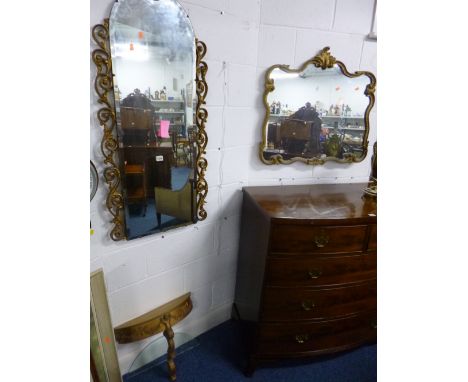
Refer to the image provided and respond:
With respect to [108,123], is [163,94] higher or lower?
higher

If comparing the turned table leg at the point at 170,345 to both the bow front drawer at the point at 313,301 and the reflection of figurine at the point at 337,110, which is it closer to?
the bow front drawer at the point at 313,301

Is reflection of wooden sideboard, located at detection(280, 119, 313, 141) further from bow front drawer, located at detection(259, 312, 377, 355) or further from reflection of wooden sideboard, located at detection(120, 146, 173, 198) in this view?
bow front drawer, located at detection(259, 312, 377, 355)

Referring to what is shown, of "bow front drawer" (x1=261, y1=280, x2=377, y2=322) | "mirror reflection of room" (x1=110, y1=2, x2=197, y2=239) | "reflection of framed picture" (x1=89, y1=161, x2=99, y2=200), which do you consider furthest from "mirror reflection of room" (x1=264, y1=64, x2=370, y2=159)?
"reflection of framed picture" (x1=89, y1=161, x2=99, y2=200)

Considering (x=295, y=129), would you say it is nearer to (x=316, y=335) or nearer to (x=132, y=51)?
(x=132, y=51)

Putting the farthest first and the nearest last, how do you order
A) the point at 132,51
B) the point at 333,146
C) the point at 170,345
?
1. the point at 333,146
2. the point at 170,345
3. the point at 132,51

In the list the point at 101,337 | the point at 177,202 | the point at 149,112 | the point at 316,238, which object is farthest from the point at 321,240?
the point at 101,337

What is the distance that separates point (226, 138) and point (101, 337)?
110 centimetres

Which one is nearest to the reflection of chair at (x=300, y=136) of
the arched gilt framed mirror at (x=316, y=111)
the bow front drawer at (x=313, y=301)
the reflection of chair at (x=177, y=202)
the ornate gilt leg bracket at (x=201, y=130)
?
the arched gilt framed mirror at (x=316, y=111)

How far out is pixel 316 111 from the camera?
1.47 metres

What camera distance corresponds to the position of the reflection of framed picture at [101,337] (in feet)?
3.52
